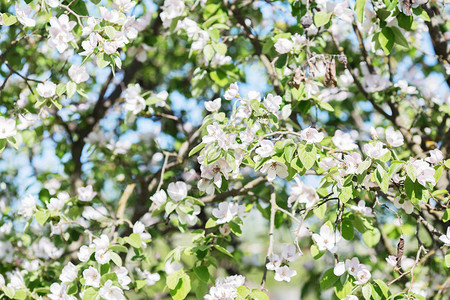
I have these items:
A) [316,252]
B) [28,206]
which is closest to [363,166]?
[316,252]

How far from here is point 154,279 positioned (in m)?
2.35

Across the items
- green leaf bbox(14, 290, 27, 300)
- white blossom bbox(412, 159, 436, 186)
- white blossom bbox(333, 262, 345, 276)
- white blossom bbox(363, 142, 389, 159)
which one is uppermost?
white blossom bbox(363, 142, 389, 159)

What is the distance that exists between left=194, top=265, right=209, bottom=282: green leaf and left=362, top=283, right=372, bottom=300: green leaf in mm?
550

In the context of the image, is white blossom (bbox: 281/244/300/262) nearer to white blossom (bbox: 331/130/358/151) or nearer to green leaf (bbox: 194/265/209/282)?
green leaf (bbox: 194/265/209/282)

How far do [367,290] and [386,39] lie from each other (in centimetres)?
89

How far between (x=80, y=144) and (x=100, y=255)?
4.77 feet

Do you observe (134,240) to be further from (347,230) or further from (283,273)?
(347,230)

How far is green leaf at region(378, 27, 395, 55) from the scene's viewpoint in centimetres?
199

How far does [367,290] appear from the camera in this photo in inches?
68.1

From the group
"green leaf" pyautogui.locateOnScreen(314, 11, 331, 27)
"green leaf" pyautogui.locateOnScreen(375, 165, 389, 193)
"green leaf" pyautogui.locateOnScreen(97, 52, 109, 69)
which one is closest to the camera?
"green leaf" pyautogui.locateOnScreen(375, 165, 389, 193)

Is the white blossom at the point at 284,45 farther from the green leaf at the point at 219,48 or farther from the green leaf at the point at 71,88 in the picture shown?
the green leaf at the point at 71,88

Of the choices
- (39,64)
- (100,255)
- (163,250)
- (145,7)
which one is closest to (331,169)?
(100,255)

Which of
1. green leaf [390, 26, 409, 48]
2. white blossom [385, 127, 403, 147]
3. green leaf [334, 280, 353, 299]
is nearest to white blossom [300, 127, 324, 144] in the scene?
white blossom [385, 127, 403, 147]

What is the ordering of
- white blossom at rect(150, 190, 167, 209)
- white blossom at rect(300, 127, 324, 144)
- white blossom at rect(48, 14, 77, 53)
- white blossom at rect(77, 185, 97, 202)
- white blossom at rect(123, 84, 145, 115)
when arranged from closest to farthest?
1. white blossom at rect(300, 127, 324, 144)
2. white blossom at rect(48, 14, 77, 53)
3. white blossom at rect(150, 190, 167, 209)
4. white blossom at rect(77, 185, 97, 202)
5. white blossom at rect(123, 84, 145, 115)
